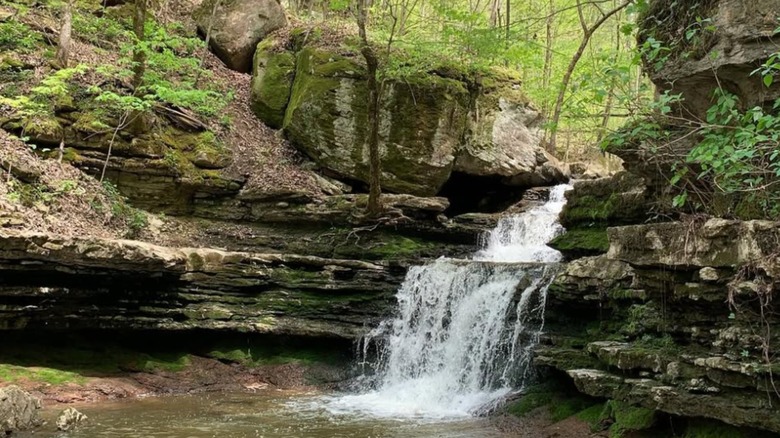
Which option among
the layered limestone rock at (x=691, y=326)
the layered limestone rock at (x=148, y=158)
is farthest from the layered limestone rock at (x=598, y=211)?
the layered limestone rock at (x=148, y=158)

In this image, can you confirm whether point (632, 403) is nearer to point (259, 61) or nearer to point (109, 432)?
point (109, 432)

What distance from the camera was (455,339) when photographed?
10102 mm

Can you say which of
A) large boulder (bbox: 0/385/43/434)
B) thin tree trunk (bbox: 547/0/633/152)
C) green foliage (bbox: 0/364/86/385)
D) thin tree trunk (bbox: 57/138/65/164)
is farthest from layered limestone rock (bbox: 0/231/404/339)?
thin tree trunk (bbox: 547/0/633/152)

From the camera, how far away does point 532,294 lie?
30.7 feet

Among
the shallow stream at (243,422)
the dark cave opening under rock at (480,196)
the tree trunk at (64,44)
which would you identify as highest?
the tree trunk at (64,44)

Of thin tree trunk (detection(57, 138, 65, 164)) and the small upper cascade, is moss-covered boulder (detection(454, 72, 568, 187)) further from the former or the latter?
thin tree trunk (detection(57, 138, 65, 164))

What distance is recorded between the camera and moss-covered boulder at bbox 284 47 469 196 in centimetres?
1440

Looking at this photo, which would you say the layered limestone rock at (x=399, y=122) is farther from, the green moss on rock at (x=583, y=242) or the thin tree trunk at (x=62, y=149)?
the thin tree trunk at (x=62, y=149)

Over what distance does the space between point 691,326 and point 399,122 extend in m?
9.45

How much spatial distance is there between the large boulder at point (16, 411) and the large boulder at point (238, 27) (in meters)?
12.9

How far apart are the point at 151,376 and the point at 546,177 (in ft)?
40.5

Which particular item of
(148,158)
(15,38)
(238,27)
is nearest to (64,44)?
(15,38)

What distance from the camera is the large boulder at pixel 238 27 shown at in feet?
58.2

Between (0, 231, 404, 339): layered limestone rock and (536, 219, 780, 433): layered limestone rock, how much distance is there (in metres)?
4.74
